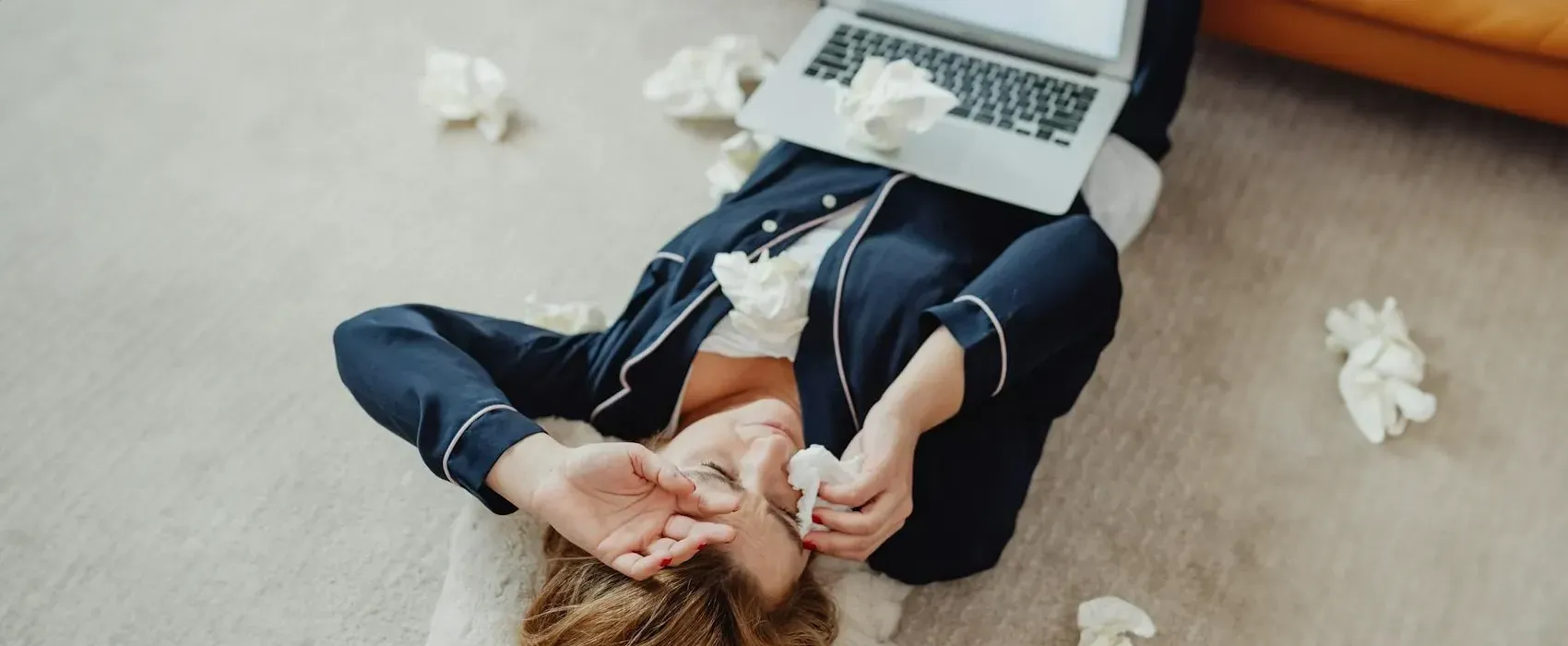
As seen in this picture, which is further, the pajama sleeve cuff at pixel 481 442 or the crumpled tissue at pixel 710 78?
the crumpled tissue at pixel 710 78

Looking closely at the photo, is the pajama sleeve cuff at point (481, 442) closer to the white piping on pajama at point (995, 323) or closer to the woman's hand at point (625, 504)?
the woman's hand at point (625, 504)

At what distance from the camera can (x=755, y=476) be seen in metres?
1.13

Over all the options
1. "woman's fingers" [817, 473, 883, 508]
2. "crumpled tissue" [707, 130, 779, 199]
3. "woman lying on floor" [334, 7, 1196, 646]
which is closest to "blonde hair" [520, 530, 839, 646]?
"woman lying on floor" [334, 7, 1196, 646]

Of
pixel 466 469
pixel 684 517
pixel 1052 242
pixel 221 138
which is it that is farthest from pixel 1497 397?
pixel 221 138

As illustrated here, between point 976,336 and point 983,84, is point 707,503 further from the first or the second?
point 983,84

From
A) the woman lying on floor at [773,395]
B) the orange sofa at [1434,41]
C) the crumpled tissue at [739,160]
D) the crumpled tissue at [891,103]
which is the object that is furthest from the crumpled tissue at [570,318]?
the orange sofa at [1434,41]

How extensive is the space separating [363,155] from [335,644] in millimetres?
738

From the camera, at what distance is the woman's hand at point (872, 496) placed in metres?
1.12

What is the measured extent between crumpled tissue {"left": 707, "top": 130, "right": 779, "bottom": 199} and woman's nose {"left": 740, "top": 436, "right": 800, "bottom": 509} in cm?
57

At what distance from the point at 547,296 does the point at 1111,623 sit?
827 mm

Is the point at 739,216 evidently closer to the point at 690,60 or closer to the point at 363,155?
the point at 690,60

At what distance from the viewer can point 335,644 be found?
4.57 ft

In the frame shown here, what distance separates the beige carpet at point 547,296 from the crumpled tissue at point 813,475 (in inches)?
13.1

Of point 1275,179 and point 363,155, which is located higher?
point 363,155
